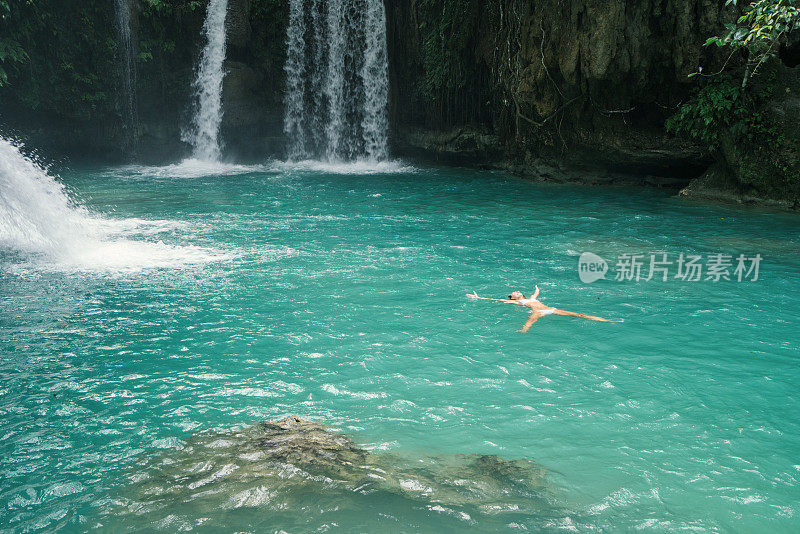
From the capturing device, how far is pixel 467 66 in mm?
17656

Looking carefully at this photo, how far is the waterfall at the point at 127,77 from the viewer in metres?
20.2

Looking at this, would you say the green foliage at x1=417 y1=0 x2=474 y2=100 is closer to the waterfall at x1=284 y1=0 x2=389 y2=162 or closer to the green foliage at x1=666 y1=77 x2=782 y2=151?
the waterfall at x1=284 y1=0 x2=389 y2=162


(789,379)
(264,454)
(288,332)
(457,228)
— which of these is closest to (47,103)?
(457,228)

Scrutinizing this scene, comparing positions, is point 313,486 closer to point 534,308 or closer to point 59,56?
point 534,308

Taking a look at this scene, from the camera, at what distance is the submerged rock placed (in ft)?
11.4

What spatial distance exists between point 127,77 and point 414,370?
19.1 m

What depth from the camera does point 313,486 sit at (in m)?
3.72

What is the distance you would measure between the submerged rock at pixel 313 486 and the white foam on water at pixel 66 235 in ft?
16.3

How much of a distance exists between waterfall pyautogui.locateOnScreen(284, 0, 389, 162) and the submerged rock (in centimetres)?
1677

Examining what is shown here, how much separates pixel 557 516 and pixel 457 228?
764cm

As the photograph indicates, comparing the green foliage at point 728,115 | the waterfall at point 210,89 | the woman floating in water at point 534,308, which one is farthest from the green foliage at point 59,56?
the woman floating in water at point 534,308

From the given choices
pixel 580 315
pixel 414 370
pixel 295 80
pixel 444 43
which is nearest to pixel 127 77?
pixel 295 80

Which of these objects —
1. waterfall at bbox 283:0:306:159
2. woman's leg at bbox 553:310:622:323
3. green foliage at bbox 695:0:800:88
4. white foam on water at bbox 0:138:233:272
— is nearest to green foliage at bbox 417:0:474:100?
waterfall at bbox 283:0:306:159

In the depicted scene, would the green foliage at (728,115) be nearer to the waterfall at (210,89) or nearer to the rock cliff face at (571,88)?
the rock cliff face at (571,88)
